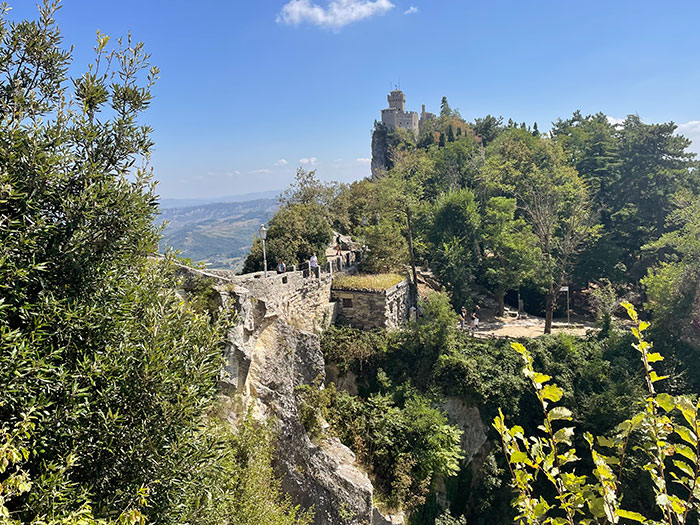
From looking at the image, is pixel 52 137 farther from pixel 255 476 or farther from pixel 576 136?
pixel 576 136

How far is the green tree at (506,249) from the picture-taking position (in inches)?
897

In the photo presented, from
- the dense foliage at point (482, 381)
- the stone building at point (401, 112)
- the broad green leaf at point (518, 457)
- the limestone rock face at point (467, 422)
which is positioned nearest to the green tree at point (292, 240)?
the dense foliage at point (482, 381)

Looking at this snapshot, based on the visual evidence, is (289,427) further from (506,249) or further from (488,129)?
(488,129)

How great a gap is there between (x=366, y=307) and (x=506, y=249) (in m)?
10.2

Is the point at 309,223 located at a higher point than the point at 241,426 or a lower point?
higher

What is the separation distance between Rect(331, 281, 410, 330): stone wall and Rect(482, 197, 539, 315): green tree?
7.72 m

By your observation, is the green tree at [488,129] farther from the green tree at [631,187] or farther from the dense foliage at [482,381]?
the dense foliage at [482,381]

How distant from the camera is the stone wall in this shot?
1803cm

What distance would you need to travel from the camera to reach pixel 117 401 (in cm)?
528

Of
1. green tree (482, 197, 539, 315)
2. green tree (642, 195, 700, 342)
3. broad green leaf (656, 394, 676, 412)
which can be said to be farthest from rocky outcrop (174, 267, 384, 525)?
green tree (642, 195, 700, 342)

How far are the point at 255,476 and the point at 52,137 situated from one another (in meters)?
7.83

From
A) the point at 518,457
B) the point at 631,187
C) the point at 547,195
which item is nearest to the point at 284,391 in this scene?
the point at 518,457

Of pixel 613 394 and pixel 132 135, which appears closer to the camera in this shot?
pixel 132 135

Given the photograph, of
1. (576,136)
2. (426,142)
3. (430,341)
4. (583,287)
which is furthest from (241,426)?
(426,142)
